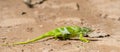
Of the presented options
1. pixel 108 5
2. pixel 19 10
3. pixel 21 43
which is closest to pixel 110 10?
pixel 108 5

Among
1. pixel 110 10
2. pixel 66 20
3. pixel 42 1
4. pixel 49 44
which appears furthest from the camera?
pixel 42 1

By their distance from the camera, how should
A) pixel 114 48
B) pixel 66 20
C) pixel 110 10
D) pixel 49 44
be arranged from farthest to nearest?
pixel 110 10 < pixel 66 20 < pixel 49 44 < pixel 114 48

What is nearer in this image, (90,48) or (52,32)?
(90,48)

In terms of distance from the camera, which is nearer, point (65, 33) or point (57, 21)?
point (65, 33)

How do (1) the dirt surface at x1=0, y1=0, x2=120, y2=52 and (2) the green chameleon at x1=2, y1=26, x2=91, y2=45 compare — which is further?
(2) the green chameleon at x1=2, y1=26, x2=91, y2=45

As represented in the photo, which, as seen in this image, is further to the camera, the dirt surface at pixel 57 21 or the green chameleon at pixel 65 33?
the green chameleon at pixel 65 33

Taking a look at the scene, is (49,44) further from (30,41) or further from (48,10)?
(48,10)

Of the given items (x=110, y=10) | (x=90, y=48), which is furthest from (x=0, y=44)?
(x=110, y=10)
